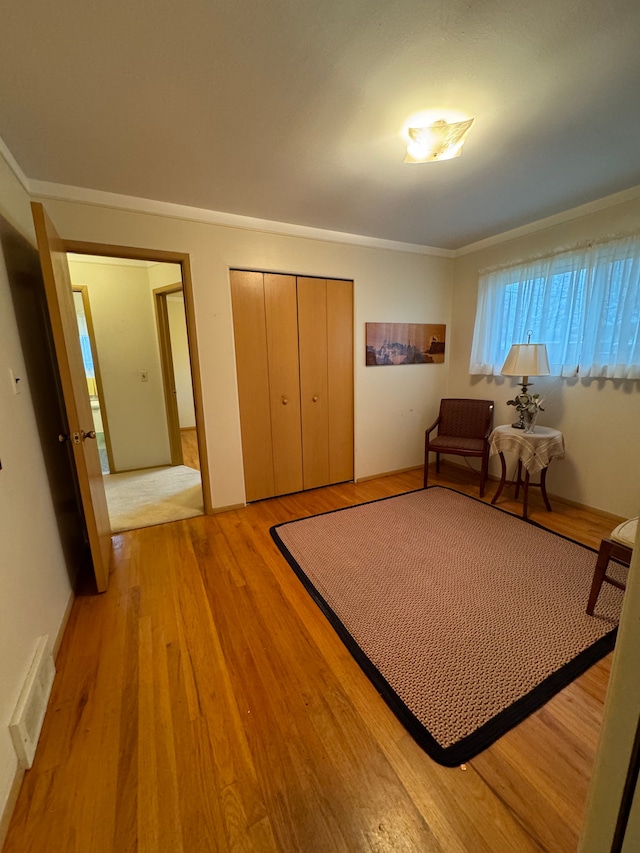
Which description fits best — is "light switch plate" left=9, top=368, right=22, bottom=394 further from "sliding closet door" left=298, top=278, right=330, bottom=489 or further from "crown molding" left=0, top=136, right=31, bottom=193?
"sliding closet door" left=298, top=278, right=330, bottom=489

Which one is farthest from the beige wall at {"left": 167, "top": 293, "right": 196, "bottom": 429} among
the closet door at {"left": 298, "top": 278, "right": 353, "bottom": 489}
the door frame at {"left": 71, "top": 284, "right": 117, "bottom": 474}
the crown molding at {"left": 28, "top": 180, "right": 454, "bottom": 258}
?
the crown molding at {"left": 28, "top": 180, "right": 454, "bottom": 258}

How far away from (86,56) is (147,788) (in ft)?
8.18

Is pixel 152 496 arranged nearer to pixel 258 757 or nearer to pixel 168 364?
pixel 168 364

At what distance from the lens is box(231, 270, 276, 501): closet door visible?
2.74 metres

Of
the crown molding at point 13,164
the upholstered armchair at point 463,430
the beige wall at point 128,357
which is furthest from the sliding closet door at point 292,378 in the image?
the beige wall at point 128,357

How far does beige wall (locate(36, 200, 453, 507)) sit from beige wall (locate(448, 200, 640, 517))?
76 cm

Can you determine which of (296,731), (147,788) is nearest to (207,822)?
(147,788)

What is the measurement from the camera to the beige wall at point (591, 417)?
245 centimetres

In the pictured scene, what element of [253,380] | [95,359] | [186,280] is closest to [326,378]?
[253,380]

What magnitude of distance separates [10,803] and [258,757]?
72 cm

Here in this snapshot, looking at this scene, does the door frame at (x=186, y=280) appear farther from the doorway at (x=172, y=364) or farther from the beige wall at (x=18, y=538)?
the doorway at (x=172, y=364)

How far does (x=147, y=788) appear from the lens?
3.37 ft

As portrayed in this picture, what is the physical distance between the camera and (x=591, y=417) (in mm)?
2666

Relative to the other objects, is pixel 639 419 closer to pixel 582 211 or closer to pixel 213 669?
pixel 582 211
